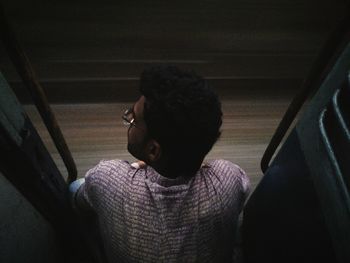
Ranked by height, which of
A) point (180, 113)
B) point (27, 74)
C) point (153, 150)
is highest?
point (27, 74)

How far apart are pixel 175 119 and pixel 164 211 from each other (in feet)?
0.82

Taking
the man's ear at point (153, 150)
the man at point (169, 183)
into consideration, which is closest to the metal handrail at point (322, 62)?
the man at point (169, 183)

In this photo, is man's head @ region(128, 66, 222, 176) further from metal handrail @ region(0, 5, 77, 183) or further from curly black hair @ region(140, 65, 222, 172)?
metal handrail @ region(0, 5, 77, 183)

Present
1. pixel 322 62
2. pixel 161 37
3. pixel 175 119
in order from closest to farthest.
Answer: pixel 175 119 < pixel 322 62 < pixel 161 37


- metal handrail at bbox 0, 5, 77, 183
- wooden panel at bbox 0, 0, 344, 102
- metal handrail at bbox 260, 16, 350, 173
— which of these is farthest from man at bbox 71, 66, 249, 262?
wooden panel at bbox 0, 0, 344, 102

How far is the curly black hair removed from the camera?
925mm

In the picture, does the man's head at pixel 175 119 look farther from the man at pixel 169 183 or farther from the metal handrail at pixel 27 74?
the metal handrail at pixel 27 74

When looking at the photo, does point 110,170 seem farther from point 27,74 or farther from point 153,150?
point 27,74

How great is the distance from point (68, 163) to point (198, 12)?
3.53 feet

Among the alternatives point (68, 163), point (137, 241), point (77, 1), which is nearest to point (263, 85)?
point (77, 1)

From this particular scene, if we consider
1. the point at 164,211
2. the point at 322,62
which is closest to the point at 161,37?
the point at 322,62

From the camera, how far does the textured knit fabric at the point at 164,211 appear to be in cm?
99

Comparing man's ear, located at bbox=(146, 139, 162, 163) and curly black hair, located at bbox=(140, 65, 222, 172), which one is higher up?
curly black hair, located at bbox=(140, 65, 222, 172)

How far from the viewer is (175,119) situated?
92 centimetres
